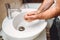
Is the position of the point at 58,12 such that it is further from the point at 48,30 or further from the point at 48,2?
the point at 48,30

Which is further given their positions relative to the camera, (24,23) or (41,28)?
(24,23)

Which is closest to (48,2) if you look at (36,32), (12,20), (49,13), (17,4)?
(49,13)

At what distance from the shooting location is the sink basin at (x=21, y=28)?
3.36 feet

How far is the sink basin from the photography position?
102 centimetres

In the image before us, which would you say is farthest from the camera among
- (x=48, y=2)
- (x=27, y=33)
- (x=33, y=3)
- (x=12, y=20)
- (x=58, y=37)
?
(x=33, y=3)

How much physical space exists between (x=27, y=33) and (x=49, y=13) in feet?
1.79

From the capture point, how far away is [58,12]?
49cm

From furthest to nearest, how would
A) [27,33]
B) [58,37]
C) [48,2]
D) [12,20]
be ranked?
[58,37] < [12,20] < [27,33] < [48,2]

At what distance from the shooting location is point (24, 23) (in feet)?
4.09

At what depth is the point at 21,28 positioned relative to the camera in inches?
46.9

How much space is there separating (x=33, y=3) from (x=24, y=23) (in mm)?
316

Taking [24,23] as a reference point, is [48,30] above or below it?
below

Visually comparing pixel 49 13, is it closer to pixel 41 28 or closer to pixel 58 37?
pixel 41 28

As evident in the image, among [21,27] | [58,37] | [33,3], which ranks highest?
[33,3]
